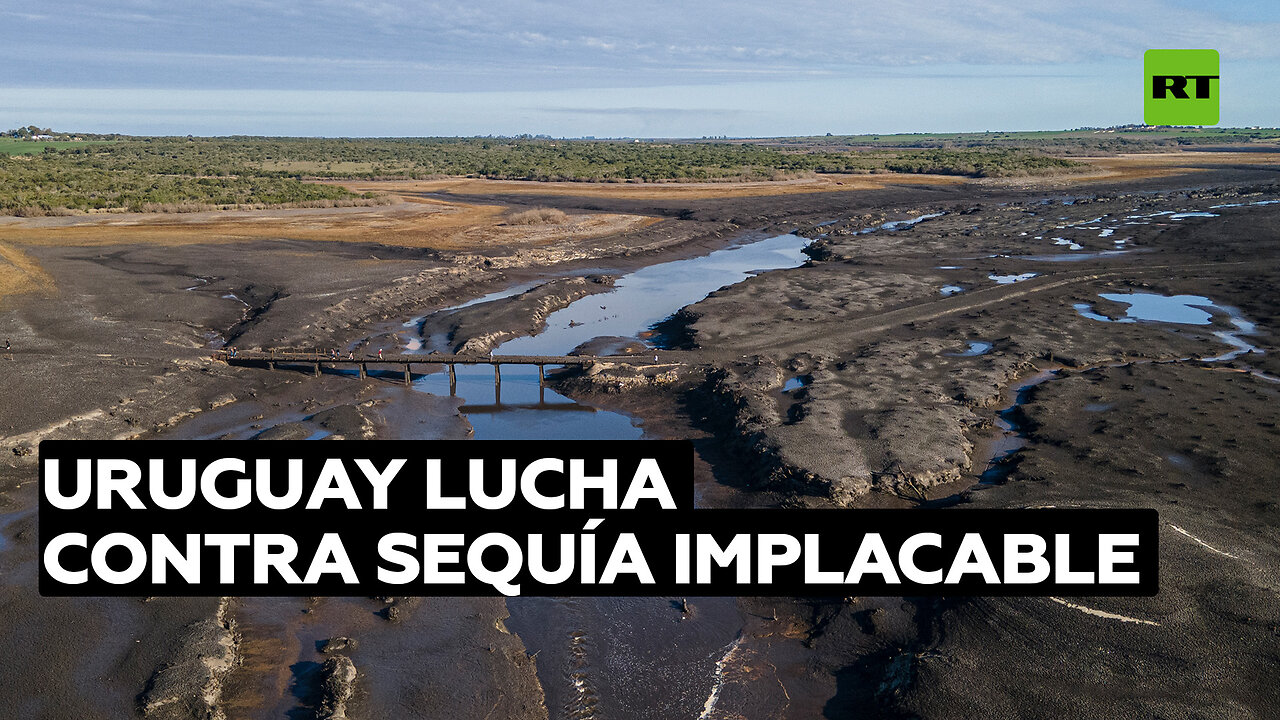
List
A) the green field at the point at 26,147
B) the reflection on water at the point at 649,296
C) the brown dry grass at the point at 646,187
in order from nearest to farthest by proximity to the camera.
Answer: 1. the reflection on water at the point at 649,296
2. the brown dry grass at the point at 646,187
3. the green field at the point at 26,147

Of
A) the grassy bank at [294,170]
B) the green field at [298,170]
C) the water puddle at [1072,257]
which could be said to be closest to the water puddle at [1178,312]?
the water puddle at [1072,257]

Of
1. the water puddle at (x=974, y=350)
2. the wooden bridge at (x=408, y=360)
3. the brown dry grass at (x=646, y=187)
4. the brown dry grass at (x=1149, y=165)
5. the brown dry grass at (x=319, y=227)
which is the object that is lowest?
the wooden bridge at (x=408, y=360)

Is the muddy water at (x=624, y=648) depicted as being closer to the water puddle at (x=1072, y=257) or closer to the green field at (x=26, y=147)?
the water puddle at (x=1072, y=257)

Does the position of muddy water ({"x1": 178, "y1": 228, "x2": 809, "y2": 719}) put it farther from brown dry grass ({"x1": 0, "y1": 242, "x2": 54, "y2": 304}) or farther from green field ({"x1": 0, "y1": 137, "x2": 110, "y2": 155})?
green field ({"x1": 0, "y1": 137, "x2": 110, "y2": 155})

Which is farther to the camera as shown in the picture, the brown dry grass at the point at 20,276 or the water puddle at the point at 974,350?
the brown dry grass at the point at 20,276

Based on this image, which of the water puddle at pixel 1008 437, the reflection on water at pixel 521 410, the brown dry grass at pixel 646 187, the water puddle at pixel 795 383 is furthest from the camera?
the brown dry grass at pixel 646 187

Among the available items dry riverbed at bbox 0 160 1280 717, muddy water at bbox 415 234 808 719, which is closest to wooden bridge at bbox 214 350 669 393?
dry riverbed at bbox 0 160 1280 717

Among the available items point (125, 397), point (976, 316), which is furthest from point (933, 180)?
point (125, 397)

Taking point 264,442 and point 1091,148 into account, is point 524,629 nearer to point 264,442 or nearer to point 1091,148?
point 264,442
